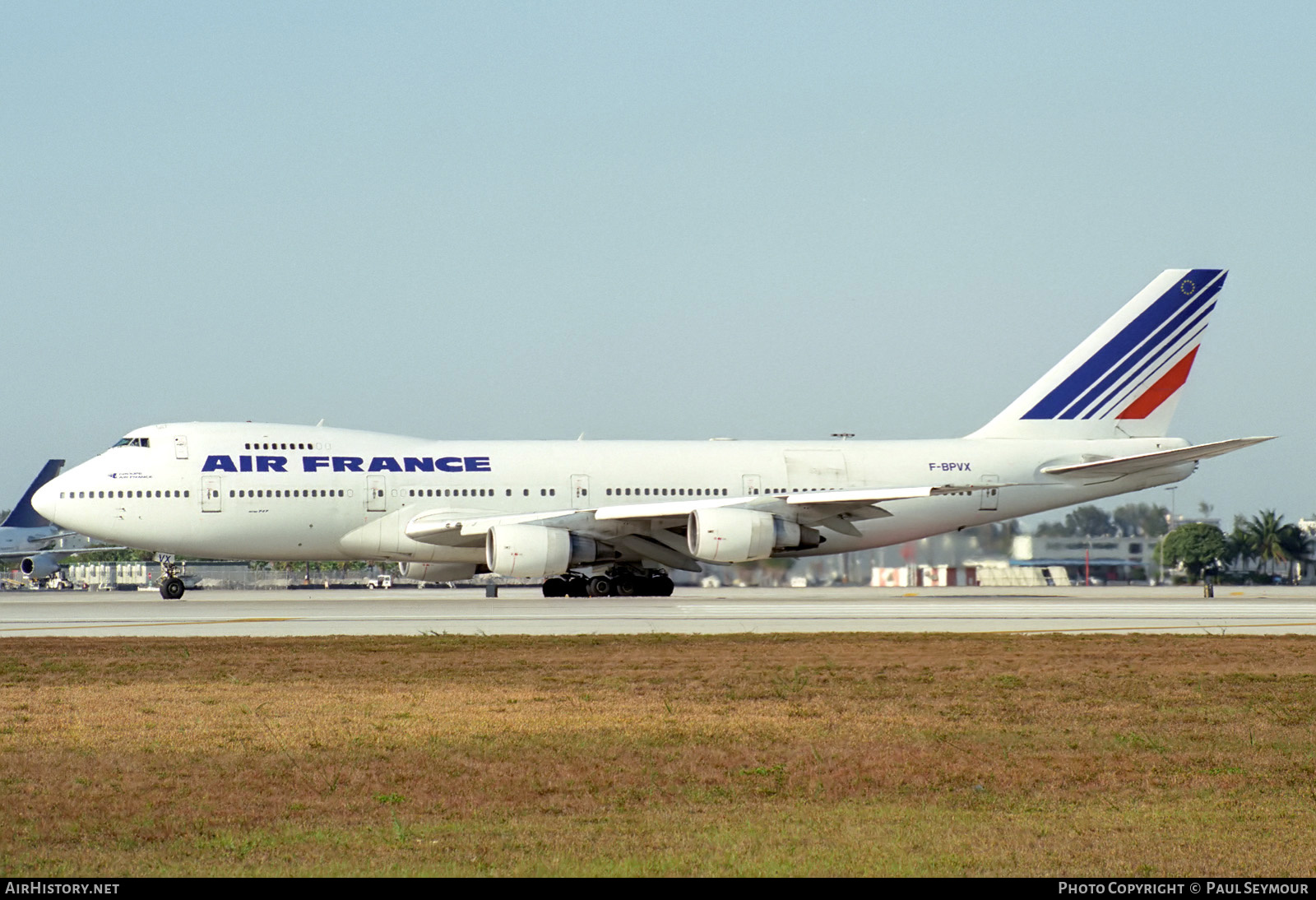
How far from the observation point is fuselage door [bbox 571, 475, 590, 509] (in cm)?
3797

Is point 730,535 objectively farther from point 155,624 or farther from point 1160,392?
point 155,624

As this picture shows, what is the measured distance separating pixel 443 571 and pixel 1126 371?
66.8 feet

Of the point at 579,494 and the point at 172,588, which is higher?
the point at 579,494

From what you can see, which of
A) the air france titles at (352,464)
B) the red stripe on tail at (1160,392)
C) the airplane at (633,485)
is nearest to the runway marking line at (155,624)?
the airplane at (633,485)

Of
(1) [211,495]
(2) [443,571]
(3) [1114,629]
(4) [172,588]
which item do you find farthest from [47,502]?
(3) [1114,629]

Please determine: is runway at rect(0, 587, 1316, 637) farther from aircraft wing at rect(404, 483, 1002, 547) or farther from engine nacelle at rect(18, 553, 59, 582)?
engine nacelle at rect(18, 553, 59, 582)

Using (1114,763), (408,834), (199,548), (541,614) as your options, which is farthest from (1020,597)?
(408,834)

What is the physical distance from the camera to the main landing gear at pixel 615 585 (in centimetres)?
3775

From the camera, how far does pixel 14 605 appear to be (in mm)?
32562

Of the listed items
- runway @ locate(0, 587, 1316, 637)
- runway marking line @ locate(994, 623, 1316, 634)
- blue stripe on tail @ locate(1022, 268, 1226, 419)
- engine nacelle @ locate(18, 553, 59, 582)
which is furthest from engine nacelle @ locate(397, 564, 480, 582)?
engine nacelle @ locate(18, 553, 59, 582)

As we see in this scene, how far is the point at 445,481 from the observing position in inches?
1478

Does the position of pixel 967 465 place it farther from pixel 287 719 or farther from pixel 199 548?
pixel 287 719

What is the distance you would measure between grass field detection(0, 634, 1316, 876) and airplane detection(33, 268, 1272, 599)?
17.4 m

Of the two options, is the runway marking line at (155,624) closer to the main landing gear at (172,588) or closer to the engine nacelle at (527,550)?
the engine nacelle at (527,550)
